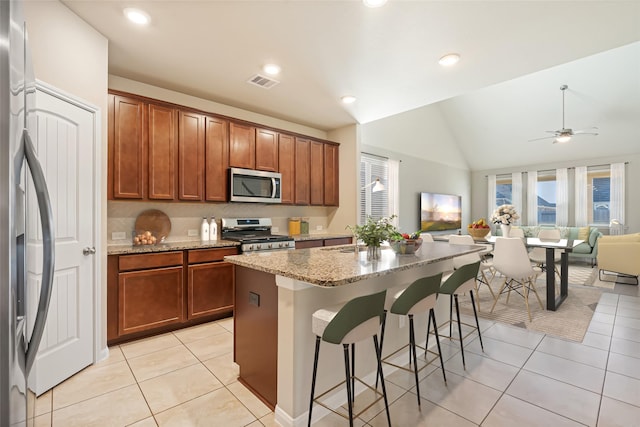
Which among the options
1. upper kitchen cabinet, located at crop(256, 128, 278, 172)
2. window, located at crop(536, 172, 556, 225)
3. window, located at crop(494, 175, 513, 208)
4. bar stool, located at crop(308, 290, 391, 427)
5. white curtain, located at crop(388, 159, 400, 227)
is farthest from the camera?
window, located at crop(494, 175, 513, 208)

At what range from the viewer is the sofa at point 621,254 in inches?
196

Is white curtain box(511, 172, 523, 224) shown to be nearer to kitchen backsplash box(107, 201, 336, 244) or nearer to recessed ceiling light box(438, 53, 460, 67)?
kitchen backsplash box(107, 201, 336, 244)

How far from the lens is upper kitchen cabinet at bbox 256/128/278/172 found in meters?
4.26

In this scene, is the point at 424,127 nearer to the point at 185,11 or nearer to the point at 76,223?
the point at 185,11

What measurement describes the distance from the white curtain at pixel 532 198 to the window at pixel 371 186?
5.08 metres

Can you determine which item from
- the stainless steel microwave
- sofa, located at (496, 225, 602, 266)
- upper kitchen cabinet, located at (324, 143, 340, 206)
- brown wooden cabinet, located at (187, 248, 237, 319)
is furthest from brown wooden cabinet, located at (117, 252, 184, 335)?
sofa, located at (496, 225, 602, 266)

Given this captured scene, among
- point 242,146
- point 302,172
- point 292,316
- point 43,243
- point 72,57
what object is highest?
point 72,57

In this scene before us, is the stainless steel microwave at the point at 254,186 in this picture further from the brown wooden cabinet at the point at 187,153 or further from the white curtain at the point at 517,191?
the white curtain at the point at 517,191

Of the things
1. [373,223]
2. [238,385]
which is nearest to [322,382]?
[238,385]

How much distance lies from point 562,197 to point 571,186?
0.35m

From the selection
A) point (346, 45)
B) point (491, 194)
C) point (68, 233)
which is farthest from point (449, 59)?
point (491, 194)

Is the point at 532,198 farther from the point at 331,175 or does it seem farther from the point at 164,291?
the point at 164,291

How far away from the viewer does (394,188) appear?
262 inches

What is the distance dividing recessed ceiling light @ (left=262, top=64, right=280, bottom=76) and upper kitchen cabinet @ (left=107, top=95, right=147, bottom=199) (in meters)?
1.37
